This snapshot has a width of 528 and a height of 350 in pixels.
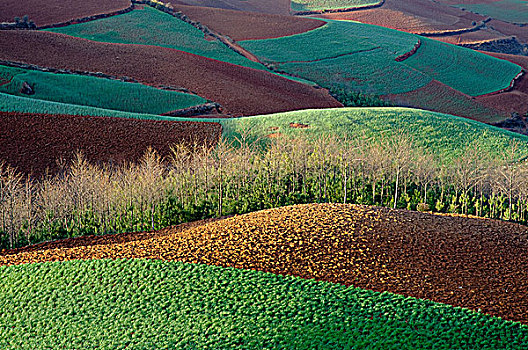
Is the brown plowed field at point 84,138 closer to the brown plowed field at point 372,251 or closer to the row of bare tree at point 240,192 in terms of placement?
the row of bare tree at point 240,192

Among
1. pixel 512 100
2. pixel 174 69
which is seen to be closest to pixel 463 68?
pixel 512 100

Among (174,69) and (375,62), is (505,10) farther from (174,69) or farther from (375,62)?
(174,69)

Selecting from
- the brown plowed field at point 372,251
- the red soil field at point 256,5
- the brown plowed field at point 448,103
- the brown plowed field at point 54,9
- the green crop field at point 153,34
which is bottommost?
the brown plowed field at point 448,103

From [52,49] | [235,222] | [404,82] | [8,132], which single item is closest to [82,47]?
[52,49]

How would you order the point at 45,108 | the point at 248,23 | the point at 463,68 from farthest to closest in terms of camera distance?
the point at 248,23
the point at 463,68
the point at 45,108

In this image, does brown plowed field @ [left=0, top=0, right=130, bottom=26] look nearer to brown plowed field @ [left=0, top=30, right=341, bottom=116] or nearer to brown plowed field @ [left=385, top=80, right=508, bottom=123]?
brown plowed field @ [left=0, top=30, right=341, bottom=116]

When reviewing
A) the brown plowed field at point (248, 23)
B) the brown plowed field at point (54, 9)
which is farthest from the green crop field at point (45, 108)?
the brown plowed field at point (248, 23)

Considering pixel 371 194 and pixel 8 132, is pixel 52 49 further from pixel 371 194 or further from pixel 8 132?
pixel 371 194
